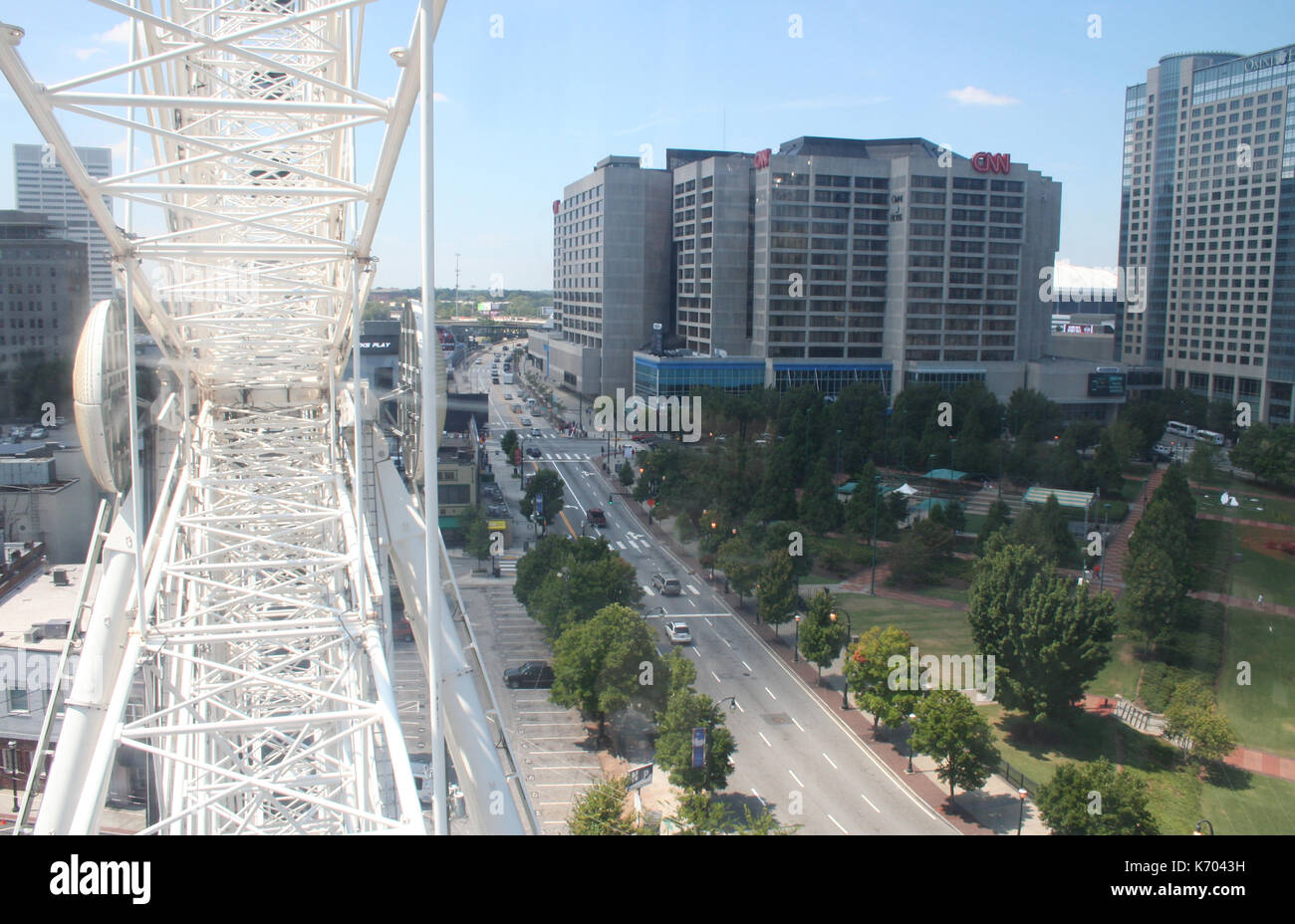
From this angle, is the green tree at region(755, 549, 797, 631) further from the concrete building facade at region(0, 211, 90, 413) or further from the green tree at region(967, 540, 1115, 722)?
the concrete building facade at region(0, 211, 90, 413)

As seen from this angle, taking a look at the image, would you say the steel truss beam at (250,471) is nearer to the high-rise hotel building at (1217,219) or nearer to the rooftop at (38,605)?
the rooftop at (38,605)

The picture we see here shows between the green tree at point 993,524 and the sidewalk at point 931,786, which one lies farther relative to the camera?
the green tree at point 993,524

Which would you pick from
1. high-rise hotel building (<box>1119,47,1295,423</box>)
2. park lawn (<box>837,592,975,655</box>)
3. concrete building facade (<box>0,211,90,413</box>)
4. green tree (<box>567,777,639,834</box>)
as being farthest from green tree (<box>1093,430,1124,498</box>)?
concrete building facade (<box>0,211,90,413</box>)

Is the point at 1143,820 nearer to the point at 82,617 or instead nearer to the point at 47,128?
the point at 82,617

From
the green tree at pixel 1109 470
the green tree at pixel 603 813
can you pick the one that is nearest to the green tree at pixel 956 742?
the green tree at pixel 603 813

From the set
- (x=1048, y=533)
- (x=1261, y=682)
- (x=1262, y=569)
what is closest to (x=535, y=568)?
(x=1048, y=533)

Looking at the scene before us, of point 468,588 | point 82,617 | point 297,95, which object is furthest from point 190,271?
point 468,588

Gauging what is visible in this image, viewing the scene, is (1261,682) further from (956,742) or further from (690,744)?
(690,744)
